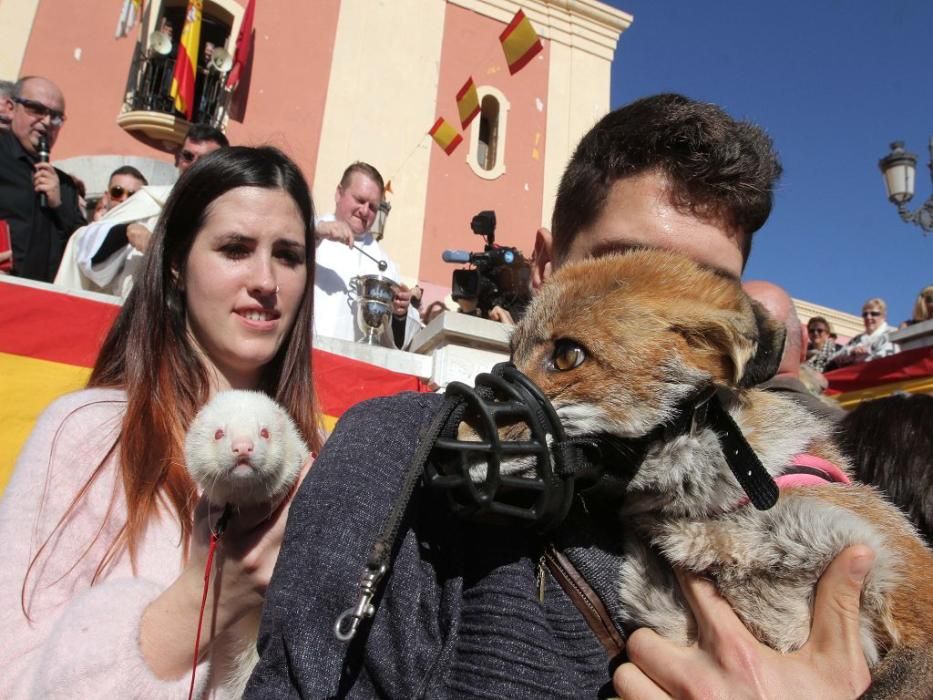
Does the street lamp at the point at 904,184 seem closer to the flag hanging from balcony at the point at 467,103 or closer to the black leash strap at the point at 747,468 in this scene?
the flag hanging from balcony at the point at 467,103

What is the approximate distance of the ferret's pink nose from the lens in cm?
160

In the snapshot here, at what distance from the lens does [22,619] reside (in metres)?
1.72

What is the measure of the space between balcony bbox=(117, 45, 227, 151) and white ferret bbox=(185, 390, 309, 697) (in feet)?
42.4

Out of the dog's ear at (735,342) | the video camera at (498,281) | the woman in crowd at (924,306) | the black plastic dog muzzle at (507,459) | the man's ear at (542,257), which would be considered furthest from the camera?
the woman in crowd at (924,306)

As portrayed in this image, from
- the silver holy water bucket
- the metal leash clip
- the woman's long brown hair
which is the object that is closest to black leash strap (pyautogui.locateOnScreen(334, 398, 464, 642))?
the metal leash clip

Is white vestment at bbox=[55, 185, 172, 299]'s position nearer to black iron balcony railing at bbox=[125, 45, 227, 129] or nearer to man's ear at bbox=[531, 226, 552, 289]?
man's ear at bbox=[531, 226, 552, 289]

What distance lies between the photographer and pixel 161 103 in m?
13.2

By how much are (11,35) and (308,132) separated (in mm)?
5419

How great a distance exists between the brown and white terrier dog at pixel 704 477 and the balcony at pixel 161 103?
13.4m

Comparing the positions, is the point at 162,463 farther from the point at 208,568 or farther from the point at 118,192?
the point at 118,192

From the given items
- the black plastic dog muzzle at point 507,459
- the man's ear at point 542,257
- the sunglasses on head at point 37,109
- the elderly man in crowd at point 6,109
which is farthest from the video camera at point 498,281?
the black plastic dog muzzle at point 507,459

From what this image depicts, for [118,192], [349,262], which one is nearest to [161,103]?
[118,192]

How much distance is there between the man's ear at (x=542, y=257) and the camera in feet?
7.77

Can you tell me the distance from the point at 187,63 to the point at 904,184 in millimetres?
14144
